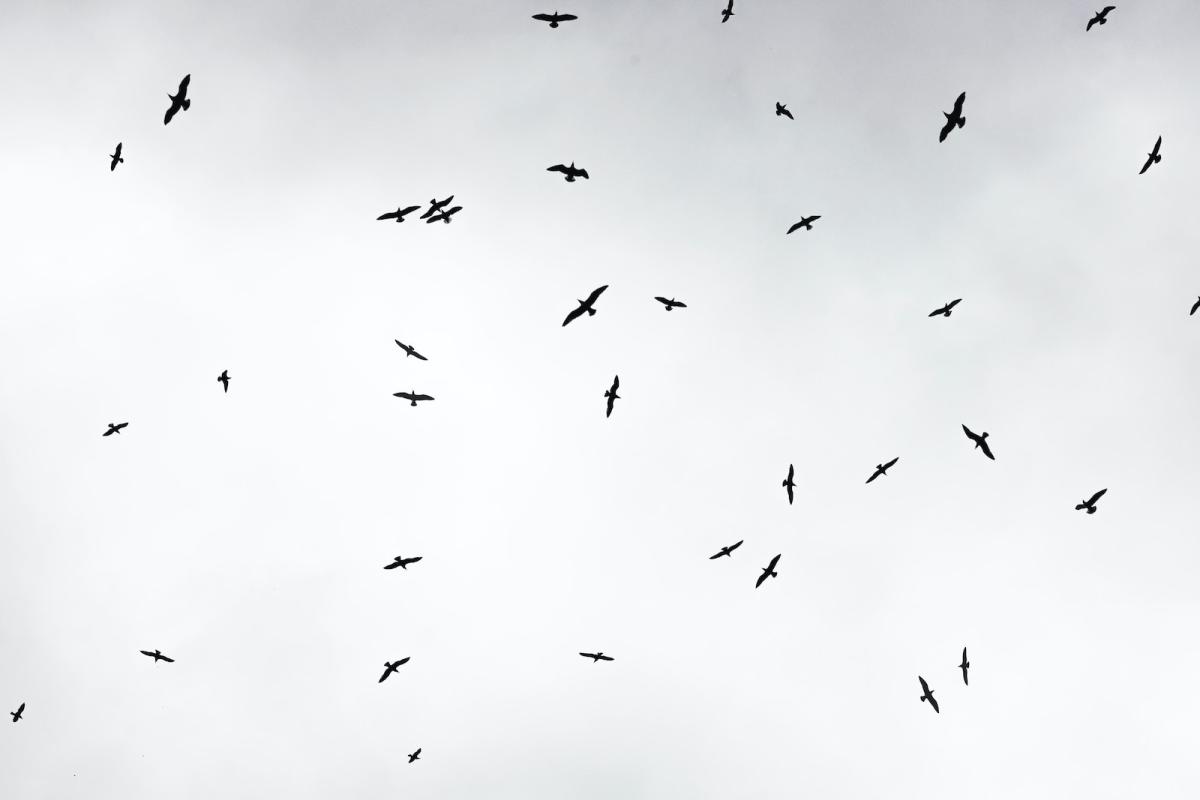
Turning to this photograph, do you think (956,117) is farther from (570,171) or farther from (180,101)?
(180,101)

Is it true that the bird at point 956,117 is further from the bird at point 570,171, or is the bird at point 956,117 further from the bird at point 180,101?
the bird at point 180,101

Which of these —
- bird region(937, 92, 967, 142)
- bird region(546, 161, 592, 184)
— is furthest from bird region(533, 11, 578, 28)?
bird region(937, 92, 967, 142)

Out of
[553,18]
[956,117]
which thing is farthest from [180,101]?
[956,117]

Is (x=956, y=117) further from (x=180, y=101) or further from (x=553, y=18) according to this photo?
(x=180, y=101)

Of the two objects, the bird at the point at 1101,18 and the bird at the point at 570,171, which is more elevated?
the bird at the point at 1101,18

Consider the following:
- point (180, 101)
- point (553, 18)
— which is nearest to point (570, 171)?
point (553, 18)

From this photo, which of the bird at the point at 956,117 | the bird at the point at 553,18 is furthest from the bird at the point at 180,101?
the bird at the point at 956,117

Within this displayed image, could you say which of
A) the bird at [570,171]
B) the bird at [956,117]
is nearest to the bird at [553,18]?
the bird at [570,171]

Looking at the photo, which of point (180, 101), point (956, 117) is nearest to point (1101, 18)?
point (956, 117)

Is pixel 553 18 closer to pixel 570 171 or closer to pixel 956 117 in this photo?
pixel 570 171

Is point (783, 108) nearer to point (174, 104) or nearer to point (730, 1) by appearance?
point (730, 1)

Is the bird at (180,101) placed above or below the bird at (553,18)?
below

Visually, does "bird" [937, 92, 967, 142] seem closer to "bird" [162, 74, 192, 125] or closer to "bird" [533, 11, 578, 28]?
"bird" [533, 11, 578, 28]

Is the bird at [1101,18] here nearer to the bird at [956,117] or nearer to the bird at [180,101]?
the bird at [956,117]
